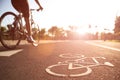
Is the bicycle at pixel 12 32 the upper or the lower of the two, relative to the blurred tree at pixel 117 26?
lower

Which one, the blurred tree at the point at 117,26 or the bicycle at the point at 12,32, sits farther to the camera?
the blurred tree at the point at 117,26

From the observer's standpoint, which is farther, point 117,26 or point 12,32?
point 117,26

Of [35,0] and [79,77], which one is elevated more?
[35,0]

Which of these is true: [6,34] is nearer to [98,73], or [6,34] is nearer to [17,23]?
[17,23]

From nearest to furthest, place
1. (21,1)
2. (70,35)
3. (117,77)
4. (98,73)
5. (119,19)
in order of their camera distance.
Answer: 1. (117,77)
2. (98,73)
3. (21,1)
4. (119,19)
5. (70,35)

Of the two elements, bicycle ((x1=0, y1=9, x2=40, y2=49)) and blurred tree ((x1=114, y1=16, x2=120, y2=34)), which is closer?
bicycle ((x1=0, y1=9, x2=40, y2=49))

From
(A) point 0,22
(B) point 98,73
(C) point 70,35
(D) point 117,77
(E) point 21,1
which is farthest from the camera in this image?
(C) point 70,35

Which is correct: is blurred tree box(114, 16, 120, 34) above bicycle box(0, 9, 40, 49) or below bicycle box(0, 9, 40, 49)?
above

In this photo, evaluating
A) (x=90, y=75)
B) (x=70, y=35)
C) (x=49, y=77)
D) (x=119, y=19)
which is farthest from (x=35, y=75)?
(x=70, y=35)

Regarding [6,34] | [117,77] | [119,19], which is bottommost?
[117,77]

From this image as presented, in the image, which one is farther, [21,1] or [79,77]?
[21,1]

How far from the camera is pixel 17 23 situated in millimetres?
6355

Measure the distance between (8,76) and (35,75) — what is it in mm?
485

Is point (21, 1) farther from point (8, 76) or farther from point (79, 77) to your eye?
point (79, 77)
